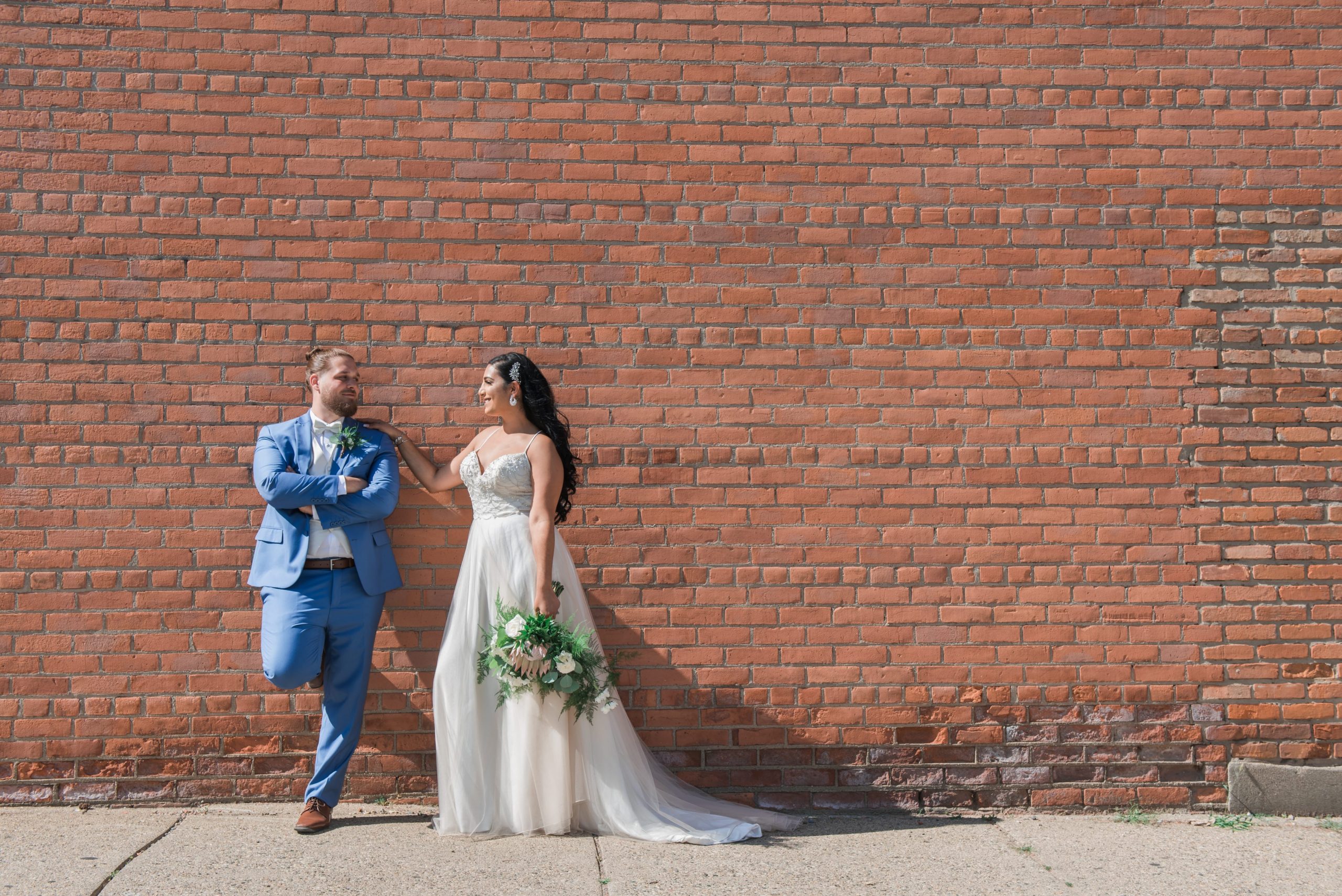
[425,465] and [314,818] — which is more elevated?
[425,465]

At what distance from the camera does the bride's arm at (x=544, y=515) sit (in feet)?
13.6

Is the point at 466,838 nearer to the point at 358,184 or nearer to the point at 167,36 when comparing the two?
the point at 358,184

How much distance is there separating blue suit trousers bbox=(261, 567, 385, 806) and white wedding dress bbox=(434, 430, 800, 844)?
38 cm

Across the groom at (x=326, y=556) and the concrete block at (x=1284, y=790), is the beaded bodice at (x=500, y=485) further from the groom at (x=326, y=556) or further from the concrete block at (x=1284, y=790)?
the concrete block at (x=1284, y=790)

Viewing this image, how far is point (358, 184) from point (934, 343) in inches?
110

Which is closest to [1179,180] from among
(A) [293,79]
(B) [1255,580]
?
(B) [1255,580]

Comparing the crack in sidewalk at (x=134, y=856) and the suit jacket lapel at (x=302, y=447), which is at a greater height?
the suit jacket lapel at (x=302, y=447)

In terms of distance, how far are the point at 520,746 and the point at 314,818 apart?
0.91m

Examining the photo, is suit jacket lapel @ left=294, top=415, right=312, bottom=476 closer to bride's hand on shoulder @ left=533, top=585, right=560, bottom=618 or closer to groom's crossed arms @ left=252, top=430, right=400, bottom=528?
groom's crossed arms @ left=252, top=430, right=400, bottom=528

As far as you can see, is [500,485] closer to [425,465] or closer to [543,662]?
[425,465]

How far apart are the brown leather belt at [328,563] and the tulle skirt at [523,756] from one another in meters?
0.51

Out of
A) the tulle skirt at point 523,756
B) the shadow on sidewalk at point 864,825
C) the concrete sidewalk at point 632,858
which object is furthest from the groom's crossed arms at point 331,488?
the shadow on sidewalk at point 864,825

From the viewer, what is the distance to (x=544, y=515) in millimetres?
4180

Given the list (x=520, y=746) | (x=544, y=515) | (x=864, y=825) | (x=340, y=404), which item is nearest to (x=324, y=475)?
(x=340, y=404)
